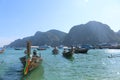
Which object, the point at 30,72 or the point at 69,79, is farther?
the point at 30,72

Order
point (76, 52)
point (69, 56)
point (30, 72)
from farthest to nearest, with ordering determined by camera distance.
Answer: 1. point (76, 52)
2. point (69, 56)
3. point (30, 72)

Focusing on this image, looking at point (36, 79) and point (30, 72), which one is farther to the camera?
point (30, 72)

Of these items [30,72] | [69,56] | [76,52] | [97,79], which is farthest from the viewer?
[76,52]

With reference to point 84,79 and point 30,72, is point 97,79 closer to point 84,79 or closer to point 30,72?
point 84,79

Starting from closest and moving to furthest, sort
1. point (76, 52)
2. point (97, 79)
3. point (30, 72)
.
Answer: point (97, 79)
point (30, 72)
point (76, 52)

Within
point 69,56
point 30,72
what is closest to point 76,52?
point 69,56

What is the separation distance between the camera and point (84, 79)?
2961cm

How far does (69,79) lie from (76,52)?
67.9 metres

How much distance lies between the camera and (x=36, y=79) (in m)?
30.4

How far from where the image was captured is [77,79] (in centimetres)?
2972

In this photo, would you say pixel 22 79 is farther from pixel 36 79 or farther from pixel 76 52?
pixel 76 52

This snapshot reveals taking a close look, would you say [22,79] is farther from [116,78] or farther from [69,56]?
[69,56]

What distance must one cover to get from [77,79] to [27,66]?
256 inches

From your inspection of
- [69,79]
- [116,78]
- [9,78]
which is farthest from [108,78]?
[9,78]
